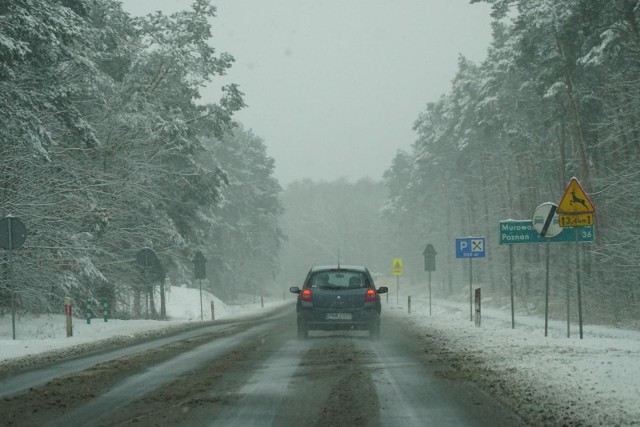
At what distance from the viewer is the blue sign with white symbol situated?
27750 millimetres

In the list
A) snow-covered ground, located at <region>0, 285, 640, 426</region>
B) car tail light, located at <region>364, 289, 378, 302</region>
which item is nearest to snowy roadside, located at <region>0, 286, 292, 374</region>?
snow-covered ground, located at <region>0, 285, 640, 426</region>

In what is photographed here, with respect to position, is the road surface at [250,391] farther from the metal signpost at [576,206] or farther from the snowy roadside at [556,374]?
the metal signpost at [576,206]

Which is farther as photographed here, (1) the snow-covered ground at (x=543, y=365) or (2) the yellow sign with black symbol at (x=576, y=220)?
(2) the yellow sign with black symbol at (x=576, y=220)

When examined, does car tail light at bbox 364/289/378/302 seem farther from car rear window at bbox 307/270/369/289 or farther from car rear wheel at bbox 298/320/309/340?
car rear wheel at bbox 298/320/309/340

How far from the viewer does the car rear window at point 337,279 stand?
60.7 ft

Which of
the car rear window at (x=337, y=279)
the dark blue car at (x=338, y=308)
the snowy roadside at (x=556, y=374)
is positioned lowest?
the snowy roadside at (x=556, y=374)

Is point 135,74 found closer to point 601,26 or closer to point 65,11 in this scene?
point 65,11

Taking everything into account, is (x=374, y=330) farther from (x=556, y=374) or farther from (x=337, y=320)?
(x=556, y=374)

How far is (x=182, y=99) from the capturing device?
1508 inches

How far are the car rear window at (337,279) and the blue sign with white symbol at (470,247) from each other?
9795mm

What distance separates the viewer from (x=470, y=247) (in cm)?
2783

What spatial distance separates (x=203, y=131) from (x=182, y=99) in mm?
1935

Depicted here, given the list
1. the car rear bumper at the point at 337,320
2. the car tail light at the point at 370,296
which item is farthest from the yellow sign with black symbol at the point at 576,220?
the car rear bumper at the point at 337,320

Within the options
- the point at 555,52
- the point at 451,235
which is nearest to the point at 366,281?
the point at 555,52
